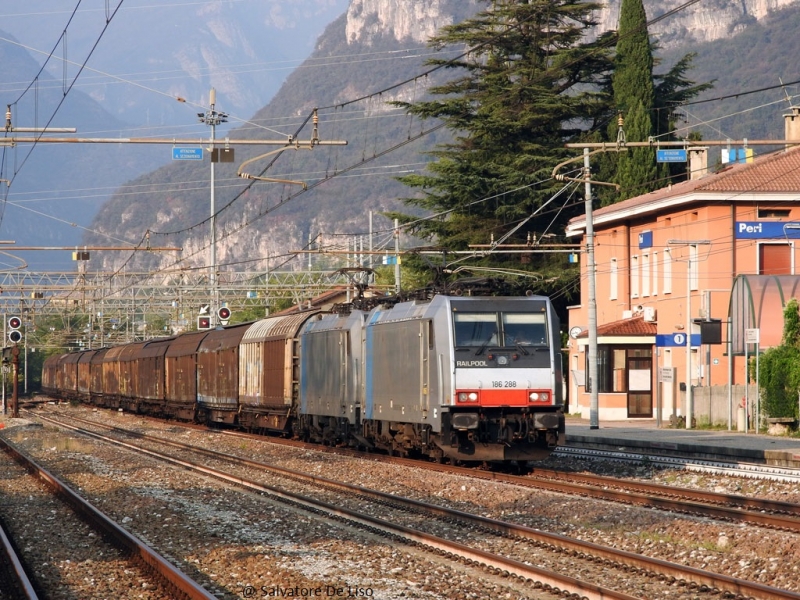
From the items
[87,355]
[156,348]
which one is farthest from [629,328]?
[87,355]

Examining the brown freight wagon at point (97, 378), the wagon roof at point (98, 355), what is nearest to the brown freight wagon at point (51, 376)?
the brown freight wagon at point (97, 378)

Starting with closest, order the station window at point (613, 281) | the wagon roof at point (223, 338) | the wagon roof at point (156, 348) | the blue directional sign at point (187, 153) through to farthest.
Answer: the blue directional sign at point (187, 153), the wagon roof at point (223, 338), the wagon roof at point (156, 348), the station window at point (613, 281)

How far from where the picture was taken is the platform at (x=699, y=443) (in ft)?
80.8

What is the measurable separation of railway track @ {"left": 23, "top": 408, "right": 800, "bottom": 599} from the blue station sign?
2114 centimetres

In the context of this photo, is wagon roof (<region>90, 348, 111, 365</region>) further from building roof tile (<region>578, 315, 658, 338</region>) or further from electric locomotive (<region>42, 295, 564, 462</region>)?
building roof tile (<region>578, 315, 658, 338</region>)

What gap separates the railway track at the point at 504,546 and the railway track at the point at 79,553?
2.83 m

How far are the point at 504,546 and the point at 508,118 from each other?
147 ft

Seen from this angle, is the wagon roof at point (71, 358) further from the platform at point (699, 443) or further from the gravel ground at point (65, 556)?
the gravel ground at point (65, 556)

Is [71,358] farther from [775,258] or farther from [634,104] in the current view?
[775,258]

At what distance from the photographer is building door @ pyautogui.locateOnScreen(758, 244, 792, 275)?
4384cm

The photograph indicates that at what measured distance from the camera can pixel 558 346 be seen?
2162cm

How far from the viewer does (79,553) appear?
13.6 meters

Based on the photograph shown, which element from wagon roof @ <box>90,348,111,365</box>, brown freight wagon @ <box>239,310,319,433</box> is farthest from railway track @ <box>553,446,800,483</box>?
wagon roof @ <box>90,348,111,365</box>

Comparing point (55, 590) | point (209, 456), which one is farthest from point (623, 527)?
point (209, 456)
